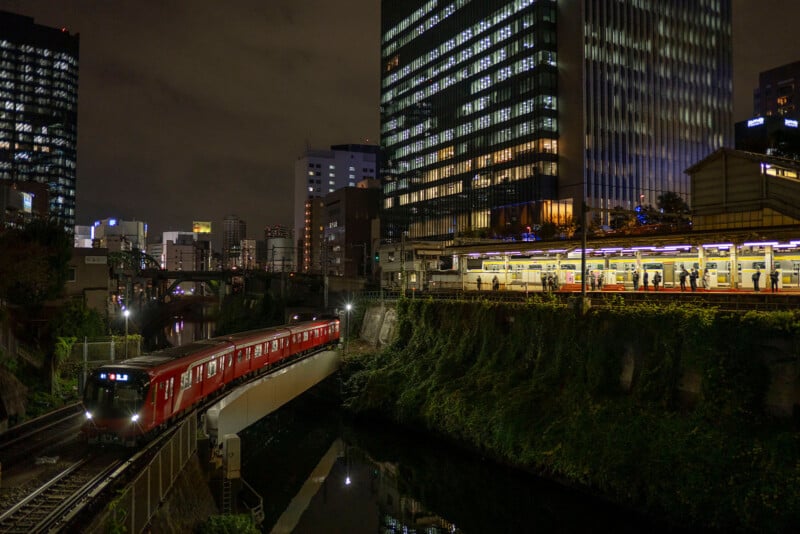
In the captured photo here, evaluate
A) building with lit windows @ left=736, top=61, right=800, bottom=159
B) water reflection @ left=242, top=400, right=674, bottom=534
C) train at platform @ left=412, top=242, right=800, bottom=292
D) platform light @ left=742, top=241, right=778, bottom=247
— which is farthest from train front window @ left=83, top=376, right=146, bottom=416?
building with lit windows @ left=736, top=61, right=800, bottom=159

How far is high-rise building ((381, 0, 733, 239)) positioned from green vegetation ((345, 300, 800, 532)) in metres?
54.1

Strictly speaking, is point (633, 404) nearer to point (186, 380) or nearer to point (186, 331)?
point (186, 380)

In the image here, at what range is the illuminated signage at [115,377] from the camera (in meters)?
18.9

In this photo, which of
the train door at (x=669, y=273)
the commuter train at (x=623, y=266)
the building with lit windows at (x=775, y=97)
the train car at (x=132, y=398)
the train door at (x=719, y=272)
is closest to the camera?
the train car at (x=132, y=398)

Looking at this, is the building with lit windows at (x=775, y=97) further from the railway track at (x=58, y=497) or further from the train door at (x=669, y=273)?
the railway track at (x=58, y=497)

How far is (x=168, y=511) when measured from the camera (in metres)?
15.2

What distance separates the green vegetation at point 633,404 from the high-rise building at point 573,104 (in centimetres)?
5411

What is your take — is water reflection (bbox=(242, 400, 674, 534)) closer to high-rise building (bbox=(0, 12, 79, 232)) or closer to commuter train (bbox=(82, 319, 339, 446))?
commuter train (bbox=(82, 319, 339, 446))

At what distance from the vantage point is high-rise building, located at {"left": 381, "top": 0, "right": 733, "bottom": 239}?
8356 centimetres

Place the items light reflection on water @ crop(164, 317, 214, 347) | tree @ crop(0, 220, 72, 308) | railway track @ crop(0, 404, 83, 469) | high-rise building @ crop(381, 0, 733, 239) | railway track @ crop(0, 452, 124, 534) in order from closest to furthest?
railway track @ crop(0, 452, 124, 534) < railway track @ crop(0, 404, 83, 469) < tree @ crop(0, 220, 72, 308) < light reflection on water @ crop(164, 317, 214, 347) < high-rise building @ crop(381, 0, 733, 239)

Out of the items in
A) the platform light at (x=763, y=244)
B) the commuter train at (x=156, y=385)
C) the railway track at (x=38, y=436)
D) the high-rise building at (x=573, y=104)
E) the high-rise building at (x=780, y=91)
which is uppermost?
the high-rise building at (x=780, y=91)

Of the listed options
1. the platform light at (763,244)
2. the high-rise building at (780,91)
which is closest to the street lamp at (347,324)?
the platform light at (763,244)

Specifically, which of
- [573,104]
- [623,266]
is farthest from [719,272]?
[573,104]

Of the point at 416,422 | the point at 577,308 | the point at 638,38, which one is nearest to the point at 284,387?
the point at 416,422
